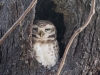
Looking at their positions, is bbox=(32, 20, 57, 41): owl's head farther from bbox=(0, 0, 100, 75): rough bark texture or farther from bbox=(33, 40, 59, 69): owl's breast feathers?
bbox=(0, 0, 100, 75): rough bark texture

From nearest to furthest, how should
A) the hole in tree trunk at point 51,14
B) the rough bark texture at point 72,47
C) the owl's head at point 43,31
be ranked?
the rough bark texture at point 72,47 < the owl's head at point 43,31 < the hole in tree trunk at point 51,14

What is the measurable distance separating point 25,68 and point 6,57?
205 mm

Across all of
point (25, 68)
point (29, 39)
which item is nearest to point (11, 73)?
point (25, 68)

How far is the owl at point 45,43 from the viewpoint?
8.15ft

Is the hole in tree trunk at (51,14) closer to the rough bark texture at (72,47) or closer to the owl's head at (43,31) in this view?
the owl's head at (43,31)

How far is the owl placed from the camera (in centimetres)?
248

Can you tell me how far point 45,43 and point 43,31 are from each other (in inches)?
5.0

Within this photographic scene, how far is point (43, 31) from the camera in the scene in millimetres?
2598

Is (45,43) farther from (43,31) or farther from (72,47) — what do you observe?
(72,47)

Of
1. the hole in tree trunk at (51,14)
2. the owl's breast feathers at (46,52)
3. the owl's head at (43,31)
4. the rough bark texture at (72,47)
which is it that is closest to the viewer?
the rough bark texture at (72,47)

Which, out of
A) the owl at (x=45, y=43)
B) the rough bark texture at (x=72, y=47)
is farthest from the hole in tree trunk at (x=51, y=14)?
the rough bark texture at (x=72, y=47)

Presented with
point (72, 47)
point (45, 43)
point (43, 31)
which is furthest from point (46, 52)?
point (72, 47)

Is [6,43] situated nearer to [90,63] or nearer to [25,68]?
[25,68]

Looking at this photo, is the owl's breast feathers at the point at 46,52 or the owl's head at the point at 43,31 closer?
the owl's breast feathers at the point at 46,52
